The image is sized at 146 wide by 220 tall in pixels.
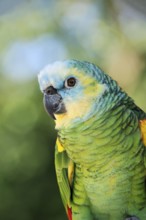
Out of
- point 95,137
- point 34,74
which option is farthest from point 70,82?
point 34,74

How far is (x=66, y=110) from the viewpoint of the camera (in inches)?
35.8

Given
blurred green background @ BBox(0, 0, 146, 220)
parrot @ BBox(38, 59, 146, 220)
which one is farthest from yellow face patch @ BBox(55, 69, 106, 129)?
blurred green background @ BBox(0, 0, 146, 220)

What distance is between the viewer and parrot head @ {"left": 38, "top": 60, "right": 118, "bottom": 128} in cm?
89

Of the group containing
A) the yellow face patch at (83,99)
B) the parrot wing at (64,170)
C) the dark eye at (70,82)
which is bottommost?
the parrot wing at (64,170)

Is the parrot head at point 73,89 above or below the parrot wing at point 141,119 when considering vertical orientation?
above

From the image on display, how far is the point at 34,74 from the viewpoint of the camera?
238cm

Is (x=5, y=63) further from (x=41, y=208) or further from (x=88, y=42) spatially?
(x=41, y=208)

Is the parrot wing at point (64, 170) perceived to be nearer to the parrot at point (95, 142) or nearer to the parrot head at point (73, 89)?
the parrot at point (95, 142)

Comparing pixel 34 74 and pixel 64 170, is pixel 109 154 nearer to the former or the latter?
pixel 64 170

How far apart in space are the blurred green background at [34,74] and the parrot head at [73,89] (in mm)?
1090

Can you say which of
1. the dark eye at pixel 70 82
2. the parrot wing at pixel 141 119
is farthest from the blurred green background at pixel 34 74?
the dark eye at pixel 70 82

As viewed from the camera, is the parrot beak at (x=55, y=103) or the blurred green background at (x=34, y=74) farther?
the blurred green background at (x=34, y=74)

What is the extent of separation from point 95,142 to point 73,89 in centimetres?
14

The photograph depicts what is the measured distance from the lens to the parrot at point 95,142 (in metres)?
0.90
